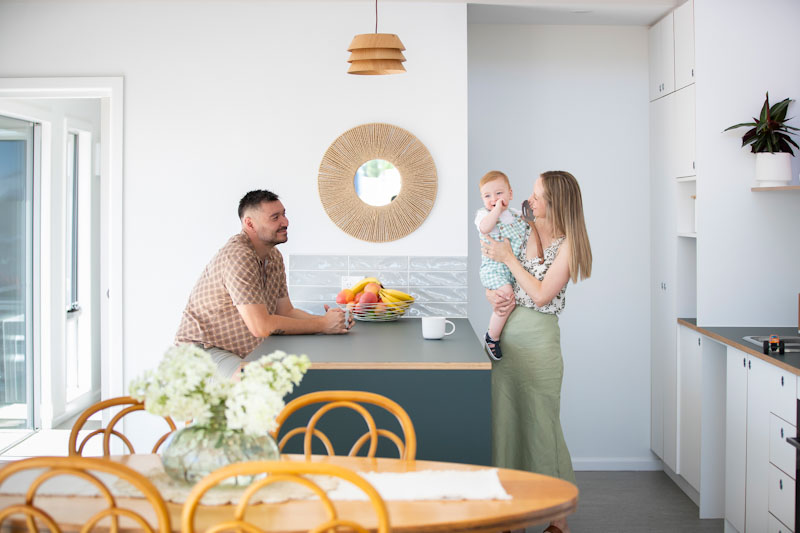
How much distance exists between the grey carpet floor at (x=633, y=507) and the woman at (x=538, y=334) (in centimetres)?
52

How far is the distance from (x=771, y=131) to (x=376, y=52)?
1908mm

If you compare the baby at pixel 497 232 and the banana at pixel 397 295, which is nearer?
the baby at pixel 497 232

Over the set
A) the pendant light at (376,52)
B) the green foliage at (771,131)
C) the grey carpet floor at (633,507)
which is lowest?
the grey carpet floor at (633,507)

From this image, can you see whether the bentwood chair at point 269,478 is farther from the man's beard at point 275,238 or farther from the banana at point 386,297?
the banana at point 386,297

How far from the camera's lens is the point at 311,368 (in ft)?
9.69

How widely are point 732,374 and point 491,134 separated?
1.99 meters

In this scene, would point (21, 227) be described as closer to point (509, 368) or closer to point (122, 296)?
point (122, 296)

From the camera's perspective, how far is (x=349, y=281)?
173 inches

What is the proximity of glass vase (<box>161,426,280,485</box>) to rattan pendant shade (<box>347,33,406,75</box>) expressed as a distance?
6.19 feet

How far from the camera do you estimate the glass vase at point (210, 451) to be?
1.85 meters

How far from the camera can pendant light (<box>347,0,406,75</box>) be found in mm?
3307

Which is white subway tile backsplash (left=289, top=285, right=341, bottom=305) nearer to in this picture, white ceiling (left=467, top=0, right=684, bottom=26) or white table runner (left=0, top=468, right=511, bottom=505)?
white ceiling (left=467, top=0, right=684, bottom=26)

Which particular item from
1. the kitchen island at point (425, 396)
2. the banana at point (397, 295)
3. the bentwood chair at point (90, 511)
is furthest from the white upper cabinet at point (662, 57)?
the bentwood chair at point (90, 511)

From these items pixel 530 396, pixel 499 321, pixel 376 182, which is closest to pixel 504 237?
pixel 499 321
